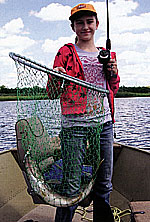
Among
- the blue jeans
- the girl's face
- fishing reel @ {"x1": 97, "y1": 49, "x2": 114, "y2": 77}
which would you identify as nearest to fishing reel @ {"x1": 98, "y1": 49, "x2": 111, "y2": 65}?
fishing reel @ {"x1": 97, "y1": 49, "x2": 114, "y2": 77}

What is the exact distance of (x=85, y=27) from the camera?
180 cm

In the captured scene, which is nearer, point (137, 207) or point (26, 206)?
point (137, 207)

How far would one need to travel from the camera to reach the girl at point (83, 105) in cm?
177

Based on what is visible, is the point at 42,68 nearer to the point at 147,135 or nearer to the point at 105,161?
the point at 105,161

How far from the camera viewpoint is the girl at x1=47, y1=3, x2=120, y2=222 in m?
1.77

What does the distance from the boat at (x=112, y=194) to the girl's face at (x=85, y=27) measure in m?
1.74

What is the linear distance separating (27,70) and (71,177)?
0.83 meters

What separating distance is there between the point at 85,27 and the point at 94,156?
100 centimetres

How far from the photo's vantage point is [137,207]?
1810 millimetres

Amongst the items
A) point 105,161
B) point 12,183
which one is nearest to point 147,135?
point 12,183

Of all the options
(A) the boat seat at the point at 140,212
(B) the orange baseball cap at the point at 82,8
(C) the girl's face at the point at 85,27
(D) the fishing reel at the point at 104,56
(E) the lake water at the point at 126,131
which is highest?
(B) the orange baseball cap at the point at 82,8

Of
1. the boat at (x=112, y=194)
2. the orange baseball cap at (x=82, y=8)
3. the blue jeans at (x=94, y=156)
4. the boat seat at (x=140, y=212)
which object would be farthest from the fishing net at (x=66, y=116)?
the boat at (x=112, y=194)

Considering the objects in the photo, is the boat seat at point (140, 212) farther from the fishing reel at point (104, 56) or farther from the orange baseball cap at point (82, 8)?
the orange baseball cap at point (82, 8)

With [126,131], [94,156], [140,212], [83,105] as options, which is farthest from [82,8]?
[126,131]
